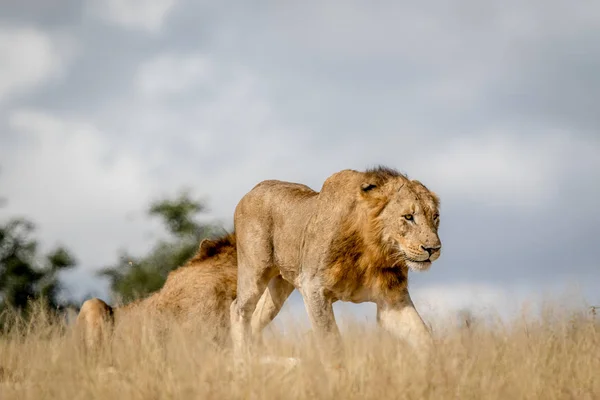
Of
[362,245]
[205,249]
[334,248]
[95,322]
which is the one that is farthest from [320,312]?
[95,322]

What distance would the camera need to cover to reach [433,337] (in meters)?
7.57

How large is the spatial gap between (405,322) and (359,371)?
4.67ft

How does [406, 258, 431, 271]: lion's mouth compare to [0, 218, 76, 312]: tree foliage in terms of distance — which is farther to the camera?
[0, 218, 76, 312]: tree foliage

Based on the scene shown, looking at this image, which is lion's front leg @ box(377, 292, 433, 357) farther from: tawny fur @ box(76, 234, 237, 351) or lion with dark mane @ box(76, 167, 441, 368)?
tawny fur @ box(76, 234, 237, 351)

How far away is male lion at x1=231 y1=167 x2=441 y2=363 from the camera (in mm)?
7469

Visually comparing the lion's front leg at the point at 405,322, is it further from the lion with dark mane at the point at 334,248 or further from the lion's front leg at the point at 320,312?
the lion's front leg at the point at 320,312

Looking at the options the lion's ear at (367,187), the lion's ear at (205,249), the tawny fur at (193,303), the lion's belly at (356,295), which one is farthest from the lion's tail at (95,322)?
the lion's ear at (367,187)

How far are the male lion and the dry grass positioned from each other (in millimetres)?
357

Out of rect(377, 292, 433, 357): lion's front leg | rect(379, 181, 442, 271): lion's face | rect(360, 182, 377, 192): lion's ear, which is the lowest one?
rect(377, 292, 433, 357): lion's front leg

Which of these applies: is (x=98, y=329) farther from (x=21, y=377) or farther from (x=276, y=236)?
(x=276, y=236)

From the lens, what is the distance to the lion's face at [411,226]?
7.36 meters

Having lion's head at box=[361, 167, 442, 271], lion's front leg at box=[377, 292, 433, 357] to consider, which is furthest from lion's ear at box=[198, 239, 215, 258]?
lion's head at box=[361, 167, 442, 271]

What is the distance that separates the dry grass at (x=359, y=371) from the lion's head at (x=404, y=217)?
Result: 720mm

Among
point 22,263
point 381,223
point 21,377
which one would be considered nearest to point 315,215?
point 381,223
